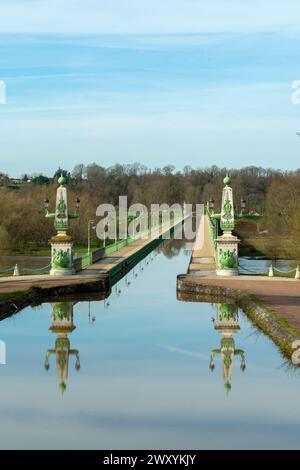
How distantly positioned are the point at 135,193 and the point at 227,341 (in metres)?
120

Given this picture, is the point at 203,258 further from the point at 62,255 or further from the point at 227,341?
the point at 227,341

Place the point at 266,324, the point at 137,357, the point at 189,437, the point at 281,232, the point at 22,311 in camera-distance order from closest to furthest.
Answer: the point at 189,437
the point at 137,357
the point at 266,324
the point at 22,311
the point at 281,232

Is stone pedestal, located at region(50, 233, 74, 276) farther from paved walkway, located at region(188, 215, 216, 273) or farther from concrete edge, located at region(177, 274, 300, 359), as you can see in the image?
paved walkway, located at region(188, 215, 216, 273)

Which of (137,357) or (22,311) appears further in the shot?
(22,311)

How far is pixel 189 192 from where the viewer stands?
523 feet

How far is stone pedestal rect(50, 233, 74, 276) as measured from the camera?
34.9 meters

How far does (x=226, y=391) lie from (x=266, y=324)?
6492mm

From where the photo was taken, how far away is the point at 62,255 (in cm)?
3534

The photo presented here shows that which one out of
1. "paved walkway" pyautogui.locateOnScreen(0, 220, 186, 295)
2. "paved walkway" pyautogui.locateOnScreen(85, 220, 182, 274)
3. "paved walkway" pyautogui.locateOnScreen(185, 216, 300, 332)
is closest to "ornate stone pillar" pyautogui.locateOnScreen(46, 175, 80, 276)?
"paved walkway" pyautogui.locateOnScreen(0, 220, 186, 295)

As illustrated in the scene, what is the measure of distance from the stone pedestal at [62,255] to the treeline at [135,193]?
375 centimetres

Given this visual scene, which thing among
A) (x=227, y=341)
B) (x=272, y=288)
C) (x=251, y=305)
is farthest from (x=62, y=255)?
(x=227, y=341)

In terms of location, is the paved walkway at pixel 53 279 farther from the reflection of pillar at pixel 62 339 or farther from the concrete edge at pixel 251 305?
the concrete edge at pixel 251 305

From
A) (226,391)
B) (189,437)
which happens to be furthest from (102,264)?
(189,437)
